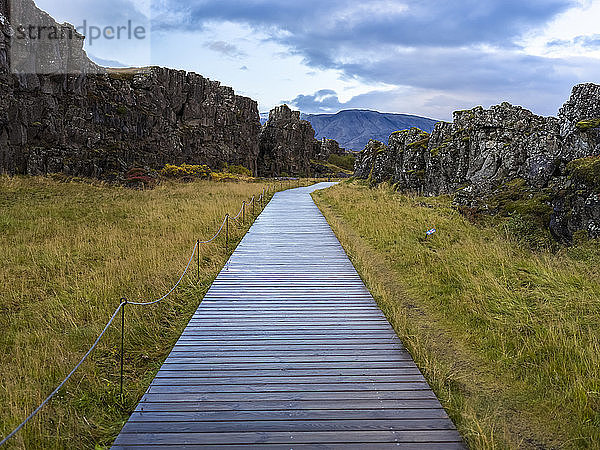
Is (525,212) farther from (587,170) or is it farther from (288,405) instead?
(288,405)

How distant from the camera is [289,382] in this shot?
4.74m

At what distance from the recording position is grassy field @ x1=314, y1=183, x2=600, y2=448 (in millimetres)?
4176

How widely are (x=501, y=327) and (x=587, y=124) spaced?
1012cm

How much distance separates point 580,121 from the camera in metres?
13.7

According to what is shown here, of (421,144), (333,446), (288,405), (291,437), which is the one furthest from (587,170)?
(421,144)

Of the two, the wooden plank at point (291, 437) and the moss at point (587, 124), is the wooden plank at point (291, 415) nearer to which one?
the wooden plank at point (291, 437)

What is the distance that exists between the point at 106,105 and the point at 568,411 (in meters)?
50.4

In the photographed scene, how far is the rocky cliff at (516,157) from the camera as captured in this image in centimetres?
1066

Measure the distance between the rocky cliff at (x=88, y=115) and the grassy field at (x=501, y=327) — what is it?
3761 cm

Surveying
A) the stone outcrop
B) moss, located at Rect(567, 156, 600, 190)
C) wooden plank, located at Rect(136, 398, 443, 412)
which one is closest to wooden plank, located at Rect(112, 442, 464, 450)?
wooden plank, located at Rect(136, 398, 443, 412)

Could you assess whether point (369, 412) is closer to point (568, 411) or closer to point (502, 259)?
point (568, 411)

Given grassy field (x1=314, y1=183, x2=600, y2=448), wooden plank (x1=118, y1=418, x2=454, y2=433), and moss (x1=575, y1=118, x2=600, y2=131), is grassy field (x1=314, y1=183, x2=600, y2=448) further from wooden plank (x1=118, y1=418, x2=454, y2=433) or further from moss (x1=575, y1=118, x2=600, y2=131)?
moss (x1=575, y1=118, x2=600, y2=131)

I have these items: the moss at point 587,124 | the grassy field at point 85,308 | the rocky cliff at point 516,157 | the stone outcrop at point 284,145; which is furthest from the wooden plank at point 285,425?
the stone outcrop at point 284,145

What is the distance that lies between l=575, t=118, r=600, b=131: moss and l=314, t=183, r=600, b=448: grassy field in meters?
4.31
